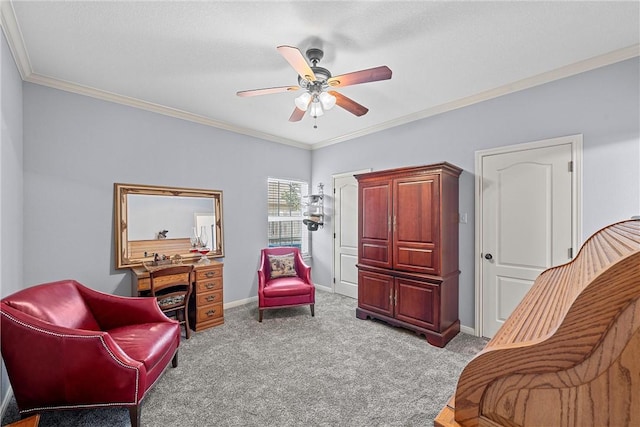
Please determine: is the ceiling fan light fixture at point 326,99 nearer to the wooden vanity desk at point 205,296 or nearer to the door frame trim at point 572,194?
the door frame trim at point 572,194

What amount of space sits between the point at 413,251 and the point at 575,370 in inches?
105

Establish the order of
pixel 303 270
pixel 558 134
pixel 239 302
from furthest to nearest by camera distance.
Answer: pixel 239 302 → pixel 303 270 → pixel 558 134

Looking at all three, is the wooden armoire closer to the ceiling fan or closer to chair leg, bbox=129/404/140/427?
the ceiling fan

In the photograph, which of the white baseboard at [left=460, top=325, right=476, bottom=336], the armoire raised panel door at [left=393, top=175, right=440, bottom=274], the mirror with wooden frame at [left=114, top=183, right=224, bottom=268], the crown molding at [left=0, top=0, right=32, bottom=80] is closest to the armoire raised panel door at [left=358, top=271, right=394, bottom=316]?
the armoire raised panel door at [left=393, top=175, right=440, bottom=274]

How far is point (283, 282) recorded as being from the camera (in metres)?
3.63

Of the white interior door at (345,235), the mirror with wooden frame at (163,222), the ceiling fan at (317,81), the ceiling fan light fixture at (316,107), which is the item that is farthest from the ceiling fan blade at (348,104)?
the mirror with wooden frame at (163,222)

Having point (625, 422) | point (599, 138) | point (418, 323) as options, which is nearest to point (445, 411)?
point (625, 422)

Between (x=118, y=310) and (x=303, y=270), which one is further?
(x=303, y=270)

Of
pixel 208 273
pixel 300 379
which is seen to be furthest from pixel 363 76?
pixel 208 273

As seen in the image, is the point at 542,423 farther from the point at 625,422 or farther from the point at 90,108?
the point at 90,108

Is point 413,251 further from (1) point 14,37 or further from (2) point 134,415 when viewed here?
(1) point 14,37

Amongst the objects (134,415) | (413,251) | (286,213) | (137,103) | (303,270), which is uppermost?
(137,103)

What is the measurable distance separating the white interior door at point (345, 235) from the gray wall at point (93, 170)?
1707 mm

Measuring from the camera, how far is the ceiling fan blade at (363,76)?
72.6 inches
